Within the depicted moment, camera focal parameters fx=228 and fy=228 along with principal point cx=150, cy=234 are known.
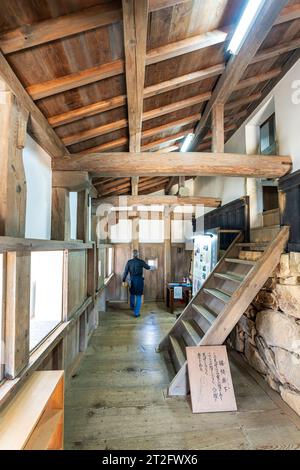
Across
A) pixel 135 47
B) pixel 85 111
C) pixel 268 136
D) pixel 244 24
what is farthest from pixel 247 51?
pixel 268 136

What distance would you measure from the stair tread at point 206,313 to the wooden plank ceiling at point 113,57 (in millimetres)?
2371

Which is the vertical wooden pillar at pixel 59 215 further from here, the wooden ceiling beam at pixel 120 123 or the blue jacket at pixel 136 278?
the blue jacket at pixel 136 278

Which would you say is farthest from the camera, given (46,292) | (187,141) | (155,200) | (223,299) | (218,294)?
(155,200)

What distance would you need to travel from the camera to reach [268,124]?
11.4ft

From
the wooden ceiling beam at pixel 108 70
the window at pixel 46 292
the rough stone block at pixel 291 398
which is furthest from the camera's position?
the window at pixel 46 292

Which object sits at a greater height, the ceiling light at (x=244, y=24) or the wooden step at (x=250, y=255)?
the ceiling light at (x=244, y=24)

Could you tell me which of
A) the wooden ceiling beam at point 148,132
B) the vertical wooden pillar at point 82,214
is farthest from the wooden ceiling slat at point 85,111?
the vertical wooden pillar at point 82,214

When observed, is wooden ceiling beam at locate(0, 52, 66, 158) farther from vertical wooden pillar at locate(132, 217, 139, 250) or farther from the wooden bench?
vertical wooden pillar at locate(132, 217, 139, 250)

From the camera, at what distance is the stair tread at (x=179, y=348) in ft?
8.91

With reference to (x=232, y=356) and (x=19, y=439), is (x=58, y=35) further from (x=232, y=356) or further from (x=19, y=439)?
(x=232, y=356)

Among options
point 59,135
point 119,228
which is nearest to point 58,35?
point 59,135

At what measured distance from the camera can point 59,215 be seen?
2.50 metres

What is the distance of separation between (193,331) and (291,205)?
1.92 meters

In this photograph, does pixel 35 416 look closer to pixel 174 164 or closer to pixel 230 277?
pixel 174 164
